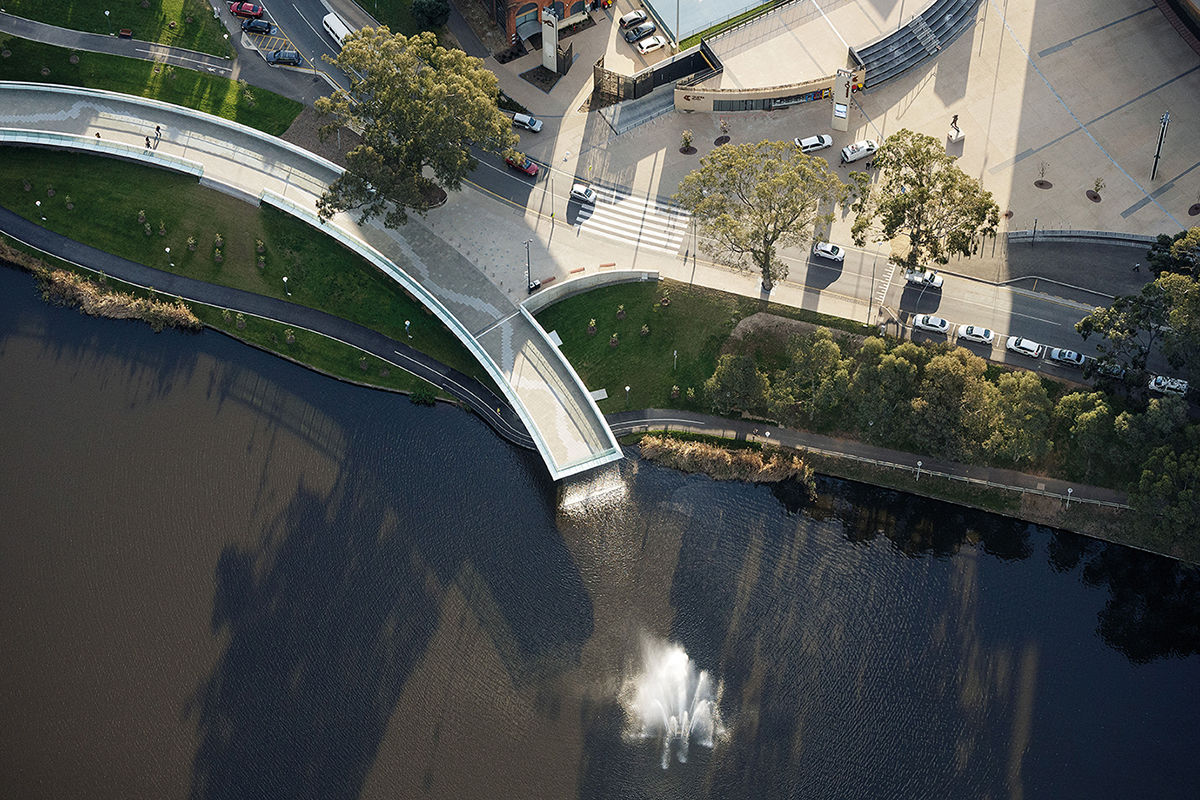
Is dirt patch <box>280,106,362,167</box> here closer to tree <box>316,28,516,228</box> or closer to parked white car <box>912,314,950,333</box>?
tree <box>316,28,516,228</box>

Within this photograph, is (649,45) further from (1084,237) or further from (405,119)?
(1084,237)

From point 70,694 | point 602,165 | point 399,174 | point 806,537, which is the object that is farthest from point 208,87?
point 806,537

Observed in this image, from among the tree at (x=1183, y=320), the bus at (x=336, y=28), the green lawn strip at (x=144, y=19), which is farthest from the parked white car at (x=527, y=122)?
the tree at (x=1183, y=320)

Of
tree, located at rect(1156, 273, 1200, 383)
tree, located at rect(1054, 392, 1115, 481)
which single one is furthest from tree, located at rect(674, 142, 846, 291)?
tree, located at rect(1156, 273, 1200, 383)

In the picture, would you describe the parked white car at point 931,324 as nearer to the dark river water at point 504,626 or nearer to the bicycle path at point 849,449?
the bicycle path at point 849,449

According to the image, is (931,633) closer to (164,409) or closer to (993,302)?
(993,302)

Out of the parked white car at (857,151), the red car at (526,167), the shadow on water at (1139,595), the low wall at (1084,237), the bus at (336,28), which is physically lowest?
the shadow on water at (1139,595)

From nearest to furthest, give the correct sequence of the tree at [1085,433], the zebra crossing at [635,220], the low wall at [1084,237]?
1. the tree at [1085,433]
2. the low wall at [1084,237]
3. the zebra crossing at [635,220]
